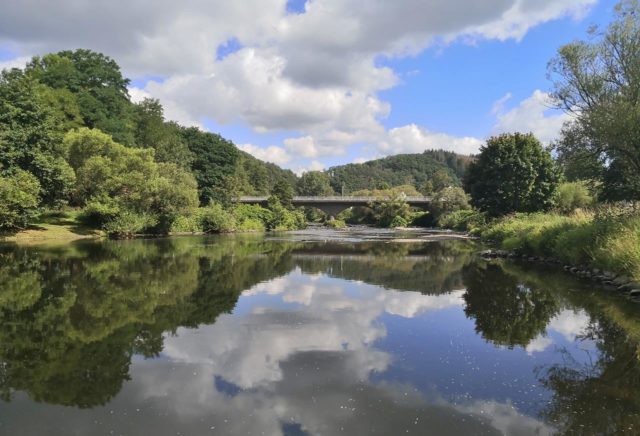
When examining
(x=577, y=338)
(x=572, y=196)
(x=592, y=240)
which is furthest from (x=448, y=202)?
(x=577, y=338)

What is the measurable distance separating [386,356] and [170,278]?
12517 mm

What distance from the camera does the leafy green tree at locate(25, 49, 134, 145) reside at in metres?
64.2

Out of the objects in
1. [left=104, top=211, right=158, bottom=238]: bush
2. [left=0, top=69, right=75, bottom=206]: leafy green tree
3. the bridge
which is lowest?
[left=104, top=211, right=158, bottom=238]: bush

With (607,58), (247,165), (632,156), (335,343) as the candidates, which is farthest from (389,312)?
(247,165)

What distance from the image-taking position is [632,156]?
2284 centimetres

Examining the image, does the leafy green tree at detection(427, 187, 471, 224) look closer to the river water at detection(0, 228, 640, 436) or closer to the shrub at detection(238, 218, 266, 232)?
Answer: the shrub at detection(238, 218, 266, 232)

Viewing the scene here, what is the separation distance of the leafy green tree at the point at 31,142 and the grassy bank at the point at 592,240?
137 feet

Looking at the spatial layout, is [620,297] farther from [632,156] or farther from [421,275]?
[632,156]

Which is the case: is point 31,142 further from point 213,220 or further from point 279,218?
point 279,218

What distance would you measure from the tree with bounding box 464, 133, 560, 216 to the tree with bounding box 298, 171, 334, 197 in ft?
425

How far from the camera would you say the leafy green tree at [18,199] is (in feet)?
130

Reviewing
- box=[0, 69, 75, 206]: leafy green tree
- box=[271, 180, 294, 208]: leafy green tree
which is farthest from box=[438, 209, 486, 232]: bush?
box=[0, 69, 75, 206]: leafy green tree

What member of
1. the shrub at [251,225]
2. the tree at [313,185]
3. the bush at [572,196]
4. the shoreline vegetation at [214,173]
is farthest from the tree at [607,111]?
the tree at [313,185]

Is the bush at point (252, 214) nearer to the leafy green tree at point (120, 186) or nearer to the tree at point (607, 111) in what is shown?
the leafy green tree at point (120, 186)
